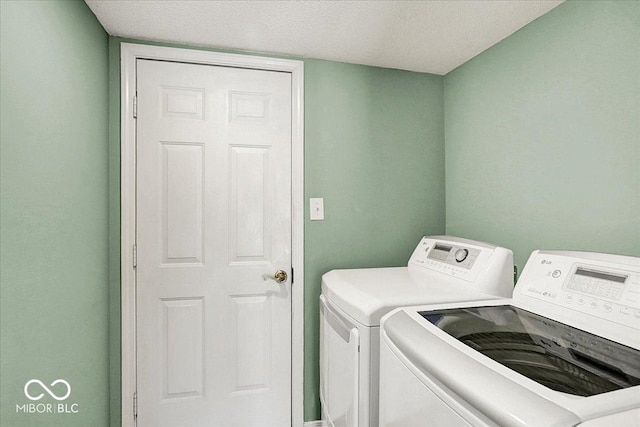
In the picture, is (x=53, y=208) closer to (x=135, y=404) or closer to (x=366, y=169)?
(x=135, y=404)

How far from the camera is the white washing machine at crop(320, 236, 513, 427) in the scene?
1.19 metres

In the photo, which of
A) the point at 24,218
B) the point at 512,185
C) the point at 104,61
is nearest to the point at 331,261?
the point at 512,185

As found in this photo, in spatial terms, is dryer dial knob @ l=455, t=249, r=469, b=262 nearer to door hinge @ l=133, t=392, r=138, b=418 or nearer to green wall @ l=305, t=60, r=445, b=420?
green wall @ l=305, t=60, r=445, b=420

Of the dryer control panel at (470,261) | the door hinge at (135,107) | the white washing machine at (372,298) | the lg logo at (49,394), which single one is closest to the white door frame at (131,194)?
the door hinge at (135,107)

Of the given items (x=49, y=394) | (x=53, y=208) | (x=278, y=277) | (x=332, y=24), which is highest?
(x=332, y=24)

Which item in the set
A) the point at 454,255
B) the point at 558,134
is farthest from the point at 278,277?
the point at 558,134

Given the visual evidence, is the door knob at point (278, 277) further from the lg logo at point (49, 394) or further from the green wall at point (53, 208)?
the lg logo at point (49, 394)

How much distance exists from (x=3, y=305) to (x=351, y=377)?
114cm

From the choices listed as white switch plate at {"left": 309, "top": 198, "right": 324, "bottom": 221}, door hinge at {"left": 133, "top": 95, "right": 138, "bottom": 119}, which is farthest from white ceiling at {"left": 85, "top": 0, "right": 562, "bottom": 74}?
white switch plate at {"left": 309, "top": 198, "right": 324, "bottom": 221}

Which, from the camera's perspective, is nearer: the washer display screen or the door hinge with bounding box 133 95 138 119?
the washer display screen

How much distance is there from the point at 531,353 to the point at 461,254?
802 mm

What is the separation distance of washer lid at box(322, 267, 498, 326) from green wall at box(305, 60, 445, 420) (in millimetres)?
251

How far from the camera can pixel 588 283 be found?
41.8 inches

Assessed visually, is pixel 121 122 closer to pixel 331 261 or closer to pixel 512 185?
pixel 331 261
